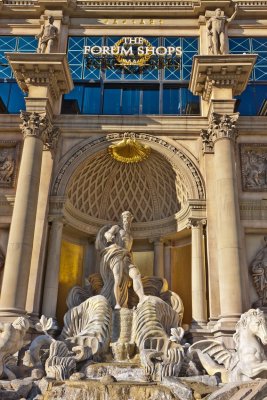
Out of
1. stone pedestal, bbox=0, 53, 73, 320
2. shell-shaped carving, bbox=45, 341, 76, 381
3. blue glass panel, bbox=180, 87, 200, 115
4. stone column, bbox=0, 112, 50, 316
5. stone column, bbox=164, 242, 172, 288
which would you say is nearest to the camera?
shell-shaped carving, bbox=45, 341, 76, 381

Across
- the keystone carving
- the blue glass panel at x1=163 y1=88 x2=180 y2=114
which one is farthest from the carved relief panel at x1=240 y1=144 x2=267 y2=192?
the blue glass panel at x1=163 y1=88 x2=180 y2=114

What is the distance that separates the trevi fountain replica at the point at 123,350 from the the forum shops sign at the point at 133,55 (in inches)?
330

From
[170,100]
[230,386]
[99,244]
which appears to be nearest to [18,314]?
[99,244]

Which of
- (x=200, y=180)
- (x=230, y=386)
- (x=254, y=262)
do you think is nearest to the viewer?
(x=230, y=386)

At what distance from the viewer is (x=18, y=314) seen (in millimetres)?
15219

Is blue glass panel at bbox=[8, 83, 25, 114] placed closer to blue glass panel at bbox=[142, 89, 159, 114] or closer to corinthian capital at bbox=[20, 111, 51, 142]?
corinthian capital at bbox=[20, 111, 51, 142]

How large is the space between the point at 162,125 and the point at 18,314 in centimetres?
989

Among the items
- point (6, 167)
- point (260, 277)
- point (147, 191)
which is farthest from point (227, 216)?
point (6, 167)

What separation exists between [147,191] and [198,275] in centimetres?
516

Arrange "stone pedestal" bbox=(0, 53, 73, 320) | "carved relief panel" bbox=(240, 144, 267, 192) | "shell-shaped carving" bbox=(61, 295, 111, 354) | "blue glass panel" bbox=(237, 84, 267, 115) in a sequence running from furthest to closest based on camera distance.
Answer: "blue glass panel" bbox=(237, 84, 267, 115) < "carved relief panel" bbox=(240, 144, 267, 192) < "stone pedestal" bbox=(0, 53, 73, 320) < "shell-shaped carving" bbox=(61, 295, 111, 354)

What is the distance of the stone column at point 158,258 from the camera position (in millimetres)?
19531

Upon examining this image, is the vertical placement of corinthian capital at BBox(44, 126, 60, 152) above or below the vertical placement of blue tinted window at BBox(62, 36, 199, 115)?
below

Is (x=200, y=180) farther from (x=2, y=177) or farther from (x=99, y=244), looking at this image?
(x=2, y=177)

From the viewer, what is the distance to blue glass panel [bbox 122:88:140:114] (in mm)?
21172
